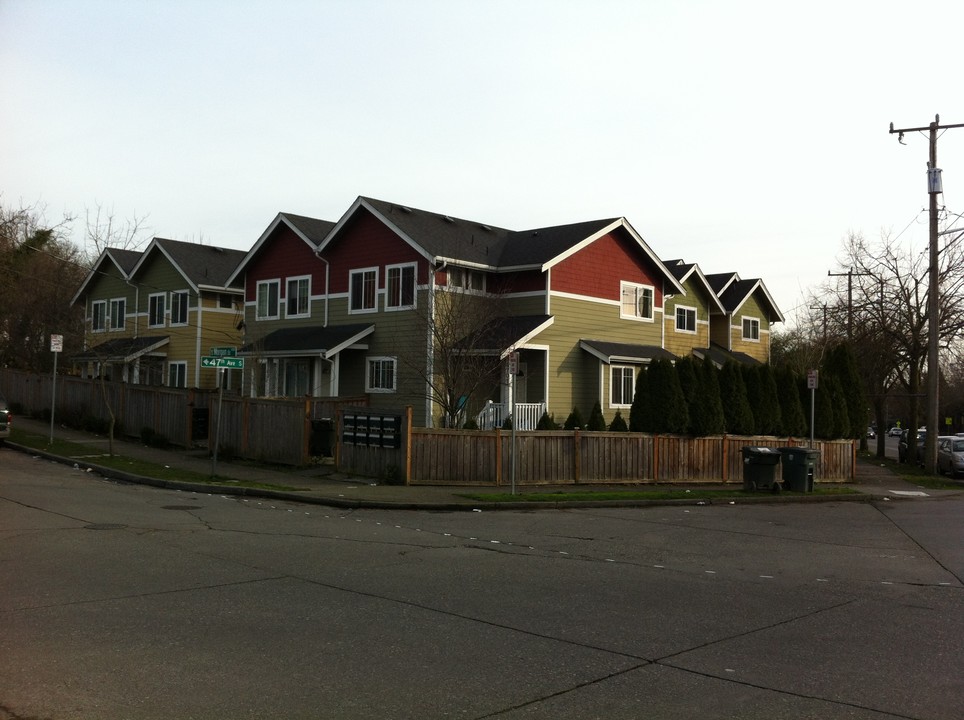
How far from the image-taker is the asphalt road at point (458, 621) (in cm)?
568

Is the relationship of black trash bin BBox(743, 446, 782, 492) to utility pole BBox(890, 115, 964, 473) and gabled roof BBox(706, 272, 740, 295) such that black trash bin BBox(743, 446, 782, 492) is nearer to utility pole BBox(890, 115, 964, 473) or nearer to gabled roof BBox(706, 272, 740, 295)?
utility pole BBox(890, 115, 964, 473)

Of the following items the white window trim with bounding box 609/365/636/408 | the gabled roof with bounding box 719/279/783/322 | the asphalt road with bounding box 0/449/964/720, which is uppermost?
the gabled roof with bounding box 719/279/783/322

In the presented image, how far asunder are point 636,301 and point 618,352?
361 centimetres

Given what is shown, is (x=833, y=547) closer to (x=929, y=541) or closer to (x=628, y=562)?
(x=929, y=541)

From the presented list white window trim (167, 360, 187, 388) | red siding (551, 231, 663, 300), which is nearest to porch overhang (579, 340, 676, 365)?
red siding (551, 231, 663, 300)

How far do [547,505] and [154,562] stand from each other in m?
9.16

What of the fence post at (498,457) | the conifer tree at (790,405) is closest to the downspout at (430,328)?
the fence post at (498,457)

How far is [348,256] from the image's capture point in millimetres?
32531

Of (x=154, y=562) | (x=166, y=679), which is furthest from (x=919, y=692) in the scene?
(x=154, y=562)

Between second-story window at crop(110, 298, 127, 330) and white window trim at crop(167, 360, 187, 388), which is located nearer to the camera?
white window trim at crop(167, 360, 187, 388)

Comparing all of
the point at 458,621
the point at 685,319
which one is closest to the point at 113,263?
the point at 685,319

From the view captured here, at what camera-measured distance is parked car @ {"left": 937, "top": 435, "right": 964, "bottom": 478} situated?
32750 millimetres

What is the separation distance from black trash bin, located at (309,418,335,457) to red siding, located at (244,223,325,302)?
11694 millimetres

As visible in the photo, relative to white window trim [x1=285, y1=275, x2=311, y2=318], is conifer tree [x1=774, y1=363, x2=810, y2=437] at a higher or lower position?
lower
